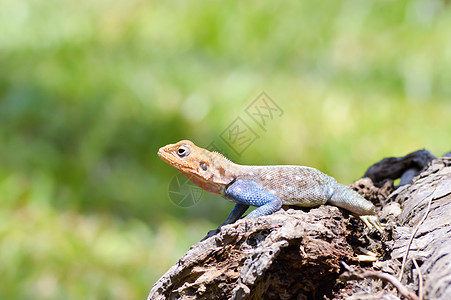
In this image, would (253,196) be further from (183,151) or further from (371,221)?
(371,221)

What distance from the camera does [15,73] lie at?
6.05 metres

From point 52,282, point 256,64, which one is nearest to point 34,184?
point 52,282

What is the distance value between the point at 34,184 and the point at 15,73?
1511 mm

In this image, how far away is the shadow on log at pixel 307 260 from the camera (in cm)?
230

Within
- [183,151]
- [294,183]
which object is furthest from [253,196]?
[183,151]

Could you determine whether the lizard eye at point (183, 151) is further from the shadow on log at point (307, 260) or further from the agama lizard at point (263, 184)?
the shadow on log at point (307, 260)

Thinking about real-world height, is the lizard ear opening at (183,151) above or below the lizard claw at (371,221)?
below

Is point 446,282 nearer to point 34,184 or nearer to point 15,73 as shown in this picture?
point 34,184

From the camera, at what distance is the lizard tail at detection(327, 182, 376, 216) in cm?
286

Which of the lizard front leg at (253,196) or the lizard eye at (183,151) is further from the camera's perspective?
the lizard eye at (183,151)

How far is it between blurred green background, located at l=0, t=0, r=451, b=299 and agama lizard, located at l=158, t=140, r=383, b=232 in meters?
1.98

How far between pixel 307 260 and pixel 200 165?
0.90 metres

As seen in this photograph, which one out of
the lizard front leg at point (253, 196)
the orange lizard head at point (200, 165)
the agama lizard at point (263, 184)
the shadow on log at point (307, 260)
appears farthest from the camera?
the orange lizard head at point (200, 165)

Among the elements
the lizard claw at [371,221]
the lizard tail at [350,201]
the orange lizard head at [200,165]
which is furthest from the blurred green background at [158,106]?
the lizard claw at [371,221]
